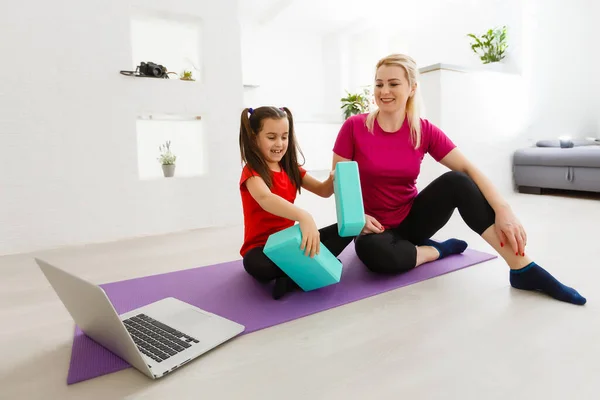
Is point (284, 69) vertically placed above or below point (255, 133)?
above

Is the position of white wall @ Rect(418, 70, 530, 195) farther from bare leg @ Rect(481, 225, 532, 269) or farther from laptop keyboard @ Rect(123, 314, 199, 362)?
laptop keyboard @ Rect(123, 314, 199, 362)

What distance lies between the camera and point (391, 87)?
1.60 m

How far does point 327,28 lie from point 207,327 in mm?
6898

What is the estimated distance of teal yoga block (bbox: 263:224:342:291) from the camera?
1287 mm

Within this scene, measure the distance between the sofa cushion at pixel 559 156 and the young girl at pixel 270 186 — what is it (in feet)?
9.16

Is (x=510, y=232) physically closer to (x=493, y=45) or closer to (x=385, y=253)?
(x=385, y=253)

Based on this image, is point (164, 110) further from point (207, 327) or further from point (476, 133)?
point (476, 133)

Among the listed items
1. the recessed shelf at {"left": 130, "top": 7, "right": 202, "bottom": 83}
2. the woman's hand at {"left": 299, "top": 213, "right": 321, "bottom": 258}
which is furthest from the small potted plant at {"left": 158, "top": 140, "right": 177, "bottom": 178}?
the woman's hand at {"left": 299, "top": 213, "right": 321, "bottom": 258}

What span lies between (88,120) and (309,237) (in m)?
1.77

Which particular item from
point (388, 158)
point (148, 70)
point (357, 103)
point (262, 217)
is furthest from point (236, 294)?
point (357, 103)

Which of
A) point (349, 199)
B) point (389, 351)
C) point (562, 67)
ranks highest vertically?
point (562, 67)

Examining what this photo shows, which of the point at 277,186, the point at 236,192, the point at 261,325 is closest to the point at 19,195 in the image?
the point at 236,192

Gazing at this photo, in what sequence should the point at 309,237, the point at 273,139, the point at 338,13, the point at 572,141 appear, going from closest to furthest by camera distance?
the point at 309,237 < the point at 273,139 < the point at 572,141 < the point at 338,13

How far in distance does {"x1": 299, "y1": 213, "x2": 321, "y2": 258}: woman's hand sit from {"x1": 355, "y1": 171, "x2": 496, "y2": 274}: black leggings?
35 cm
